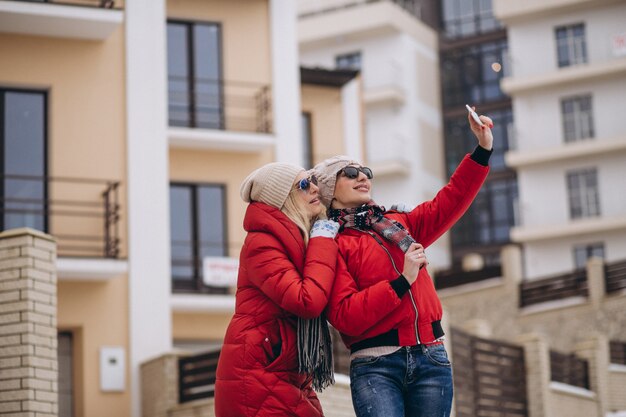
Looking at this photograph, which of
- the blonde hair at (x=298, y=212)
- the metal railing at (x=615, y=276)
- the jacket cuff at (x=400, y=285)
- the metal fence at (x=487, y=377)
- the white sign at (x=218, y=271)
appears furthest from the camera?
the metal railing at (x=615, y=276)

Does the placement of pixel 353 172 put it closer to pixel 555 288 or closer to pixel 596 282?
pixel 596 282

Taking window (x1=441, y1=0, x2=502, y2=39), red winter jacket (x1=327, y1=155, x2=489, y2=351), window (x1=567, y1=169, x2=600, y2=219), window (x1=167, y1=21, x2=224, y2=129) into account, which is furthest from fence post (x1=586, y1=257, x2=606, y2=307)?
window (x1=441, y1=0, x2=502, y2=39)

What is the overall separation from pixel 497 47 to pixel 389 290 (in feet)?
158

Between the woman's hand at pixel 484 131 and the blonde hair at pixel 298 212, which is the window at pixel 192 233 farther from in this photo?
the woman's hand at pixel 484 131

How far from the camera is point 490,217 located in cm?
5159

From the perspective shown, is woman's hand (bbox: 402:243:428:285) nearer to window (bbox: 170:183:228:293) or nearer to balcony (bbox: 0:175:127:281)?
balcony (bbox: 0:175:127:281)

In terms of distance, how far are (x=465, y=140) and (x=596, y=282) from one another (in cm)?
2264

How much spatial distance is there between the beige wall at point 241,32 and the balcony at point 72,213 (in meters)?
4.45

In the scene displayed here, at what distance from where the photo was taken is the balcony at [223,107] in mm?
24594

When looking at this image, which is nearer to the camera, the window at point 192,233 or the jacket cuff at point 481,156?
the jacket cuff at point 481,156

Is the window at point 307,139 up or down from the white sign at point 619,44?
down

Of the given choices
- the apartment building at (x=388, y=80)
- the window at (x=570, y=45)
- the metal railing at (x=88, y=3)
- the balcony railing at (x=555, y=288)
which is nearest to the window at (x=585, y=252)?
the apartment building at (x=388, y=80)

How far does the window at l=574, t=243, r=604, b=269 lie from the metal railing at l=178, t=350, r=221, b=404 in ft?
96.6

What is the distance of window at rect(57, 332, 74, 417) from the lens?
20.4 metres
